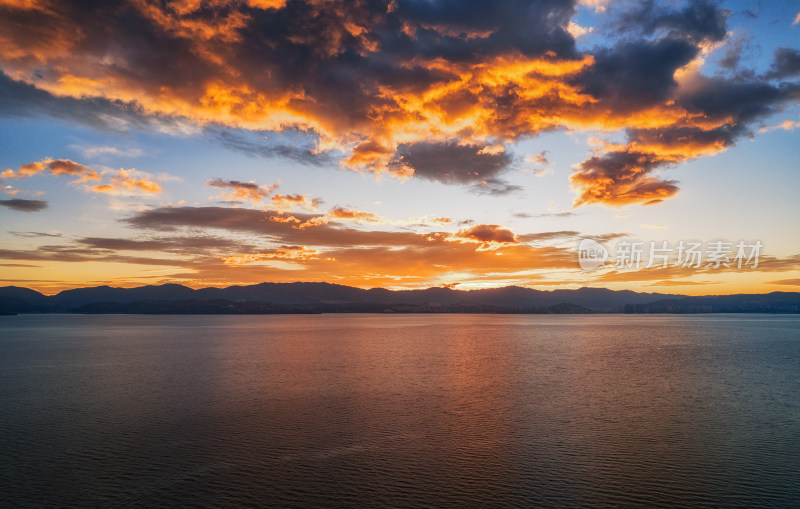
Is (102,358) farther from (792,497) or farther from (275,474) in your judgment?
(792,497)

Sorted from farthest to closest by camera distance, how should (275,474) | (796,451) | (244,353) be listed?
(244,353) < (796,451) < (275,474)

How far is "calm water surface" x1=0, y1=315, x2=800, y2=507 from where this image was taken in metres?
28.8

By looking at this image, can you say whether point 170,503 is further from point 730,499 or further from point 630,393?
point 630,393

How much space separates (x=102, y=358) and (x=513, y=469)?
97.1 metres

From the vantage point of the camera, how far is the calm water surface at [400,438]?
28.8 meters

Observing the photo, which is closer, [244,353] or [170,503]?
[170,503]

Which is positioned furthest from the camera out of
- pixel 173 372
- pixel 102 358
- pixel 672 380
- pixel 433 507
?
pixel 102 358

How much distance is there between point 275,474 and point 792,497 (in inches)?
1282

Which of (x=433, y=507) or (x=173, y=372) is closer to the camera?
(x=433, y=507)

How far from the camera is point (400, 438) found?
1556 inches

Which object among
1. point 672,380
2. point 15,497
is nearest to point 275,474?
point 15,497

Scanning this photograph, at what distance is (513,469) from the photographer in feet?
107

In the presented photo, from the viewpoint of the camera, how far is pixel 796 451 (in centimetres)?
3556

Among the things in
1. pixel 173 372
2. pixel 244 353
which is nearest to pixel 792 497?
pixel 173 372
